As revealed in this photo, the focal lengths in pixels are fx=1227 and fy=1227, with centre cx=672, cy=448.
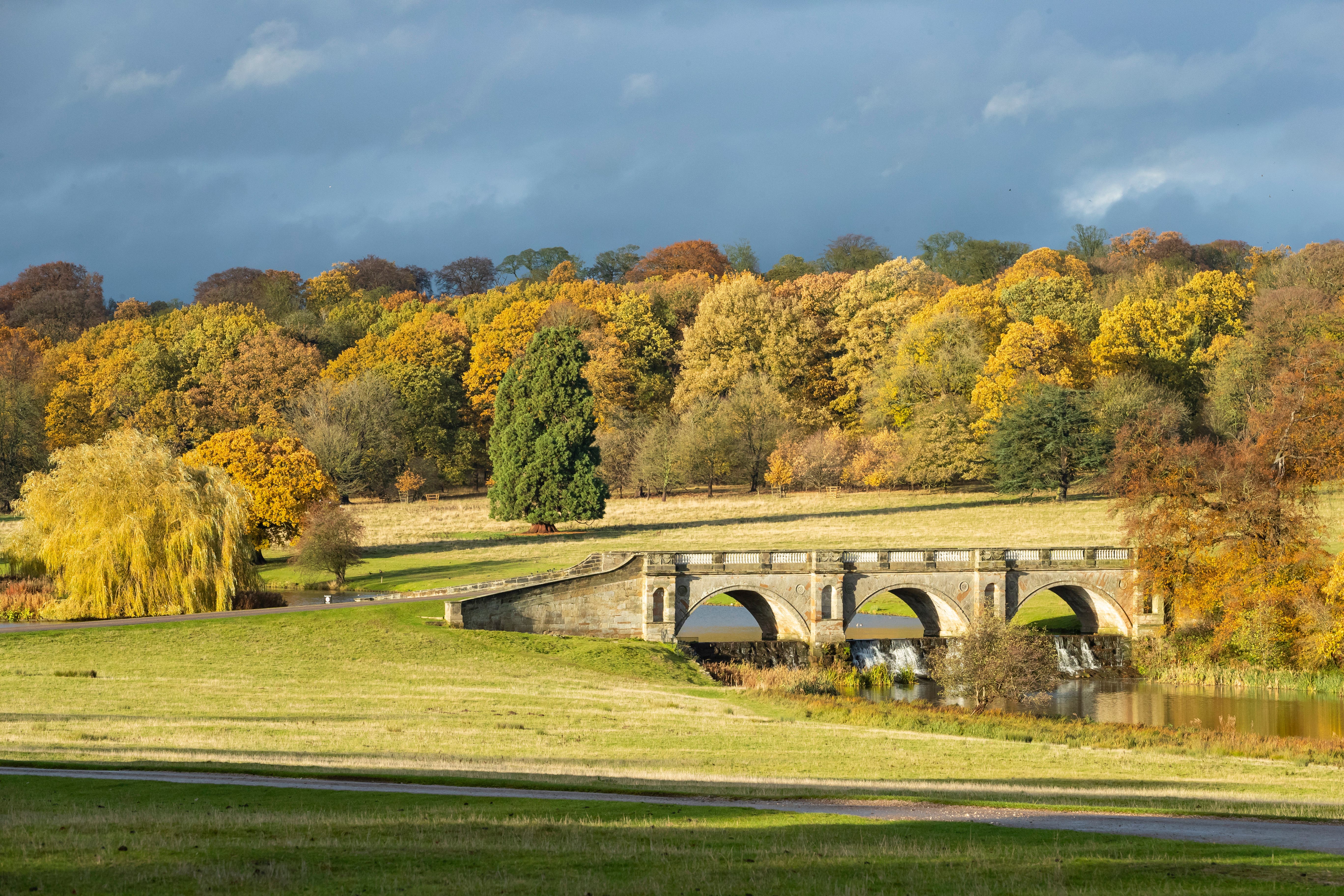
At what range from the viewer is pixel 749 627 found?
2322 inches

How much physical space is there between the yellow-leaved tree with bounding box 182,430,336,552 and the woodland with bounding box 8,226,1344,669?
18cm

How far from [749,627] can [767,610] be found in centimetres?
719

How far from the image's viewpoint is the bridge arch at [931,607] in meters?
50.5

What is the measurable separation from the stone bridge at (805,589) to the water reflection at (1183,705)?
4.28 metres

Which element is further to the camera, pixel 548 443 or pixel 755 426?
pixel 755 426

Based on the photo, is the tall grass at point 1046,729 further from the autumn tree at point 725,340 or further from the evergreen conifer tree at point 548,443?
the autumn tree at point 725,340

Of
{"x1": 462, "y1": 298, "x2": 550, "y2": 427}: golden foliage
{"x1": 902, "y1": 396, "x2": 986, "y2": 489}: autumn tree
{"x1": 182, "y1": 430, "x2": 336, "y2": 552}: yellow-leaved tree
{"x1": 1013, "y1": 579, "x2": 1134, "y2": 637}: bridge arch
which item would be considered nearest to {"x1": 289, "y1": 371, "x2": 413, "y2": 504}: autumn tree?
{"x1": 462, "y1": 298, "x2": 550, "y2": 427}: golden foliage

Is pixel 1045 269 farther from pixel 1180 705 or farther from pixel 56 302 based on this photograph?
pixel 56 302

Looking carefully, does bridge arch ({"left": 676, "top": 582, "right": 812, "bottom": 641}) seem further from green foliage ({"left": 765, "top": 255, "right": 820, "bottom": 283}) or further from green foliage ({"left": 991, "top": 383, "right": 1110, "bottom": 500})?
green foliage ({"left": 765, "top": 255, "right": 820, "bottom": 283})

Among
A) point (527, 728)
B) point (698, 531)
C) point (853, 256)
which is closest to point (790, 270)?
point (853, 256)

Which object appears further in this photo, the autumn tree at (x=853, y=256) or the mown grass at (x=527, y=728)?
the autumn tree at (x=853, y=256)

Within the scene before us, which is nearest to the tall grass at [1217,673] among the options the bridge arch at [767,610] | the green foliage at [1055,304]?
the bridge arch at [767,610]

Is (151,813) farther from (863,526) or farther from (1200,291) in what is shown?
(1200,291)

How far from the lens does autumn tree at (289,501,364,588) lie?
59.9 meters
